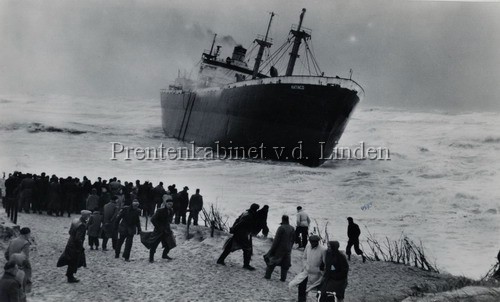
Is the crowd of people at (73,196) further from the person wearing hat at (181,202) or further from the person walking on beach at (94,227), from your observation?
the person walking on beach at (94,227)

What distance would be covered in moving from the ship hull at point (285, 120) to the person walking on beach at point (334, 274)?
18400mm

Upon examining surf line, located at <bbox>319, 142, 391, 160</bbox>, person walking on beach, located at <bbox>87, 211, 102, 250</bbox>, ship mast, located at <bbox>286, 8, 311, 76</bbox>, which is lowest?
person walking on beach, located at <bbox>87, 211, 102, 250</bbox>

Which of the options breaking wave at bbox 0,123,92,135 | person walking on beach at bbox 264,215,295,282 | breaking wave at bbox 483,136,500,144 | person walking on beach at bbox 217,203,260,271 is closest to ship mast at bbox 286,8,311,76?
breaking wave at bbox 483,136,500,144

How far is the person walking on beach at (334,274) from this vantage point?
4.88 meters

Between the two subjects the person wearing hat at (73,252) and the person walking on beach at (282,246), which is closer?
the person wearing hat at (73,252)

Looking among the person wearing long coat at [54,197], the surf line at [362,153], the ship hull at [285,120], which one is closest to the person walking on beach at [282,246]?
the person wearing long coat at [54,197]

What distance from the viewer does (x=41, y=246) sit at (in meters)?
8.50

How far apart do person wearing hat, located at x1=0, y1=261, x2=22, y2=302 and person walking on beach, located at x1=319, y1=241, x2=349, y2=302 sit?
331 centimetres

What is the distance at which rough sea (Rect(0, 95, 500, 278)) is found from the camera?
14602 millimetres

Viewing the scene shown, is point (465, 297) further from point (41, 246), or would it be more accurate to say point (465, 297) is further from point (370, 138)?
point (370, 138)

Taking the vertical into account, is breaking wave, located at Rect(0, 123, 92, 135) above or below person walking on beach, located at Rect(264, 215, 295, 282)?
above

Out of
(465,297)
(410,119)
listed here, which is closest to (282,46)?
(465,297)

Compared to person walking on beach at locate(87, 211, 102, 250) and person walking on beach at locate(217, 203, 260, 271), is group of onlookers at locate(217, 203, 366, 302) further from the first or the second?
person walking on beach at locate(87, 211, 102, 250)

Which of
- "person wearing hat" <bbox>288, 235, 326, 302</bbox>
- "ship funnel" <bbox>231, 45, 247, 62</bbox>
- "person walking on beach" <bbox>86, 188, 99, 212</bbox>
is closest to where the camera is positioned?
"person wearing hat" <bbox>288, 235, 326, 302</bbox>
